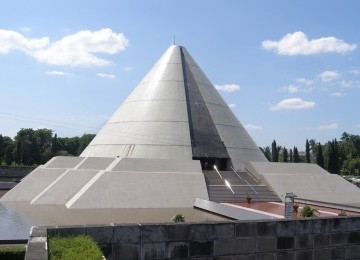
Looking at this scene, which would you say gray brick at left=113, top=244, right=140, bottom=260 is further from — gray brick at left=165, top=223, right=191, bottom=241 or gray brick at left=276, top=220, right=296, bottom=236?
gray brick at left=276, top=220, right=296, bottom=236

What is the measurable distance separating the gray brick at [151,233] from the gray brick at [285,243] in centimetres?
178

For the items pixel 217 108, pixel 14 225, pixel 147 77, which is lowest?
pixel 14 225

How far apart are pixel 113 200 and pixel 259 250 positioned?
1144cm

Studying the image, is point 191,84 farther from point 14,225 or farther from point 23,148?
point 23,148

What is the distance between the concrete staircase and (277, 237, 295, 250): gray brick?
11.7 m

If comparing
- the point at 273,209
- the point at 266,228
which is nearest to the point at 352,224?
the point at 266,228

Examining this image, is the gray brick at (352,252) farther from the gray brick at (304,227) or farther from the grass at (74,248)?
the grass at (74,248)

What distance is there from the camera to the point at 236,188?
1953cm

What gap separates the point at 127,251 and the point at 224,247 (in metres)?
1.31

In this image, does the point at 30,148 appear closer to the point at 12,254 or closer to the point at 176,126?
the point at 176,126

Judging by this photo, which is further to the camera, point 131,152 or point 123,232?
point 131,152

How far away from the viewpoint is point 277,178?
20.5 metres

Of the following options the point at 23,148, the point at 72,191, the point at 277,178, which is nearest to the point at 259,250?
the point at 72,191

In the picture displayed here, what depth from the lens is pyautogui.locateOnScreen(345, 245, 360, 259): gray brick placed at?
6692 mm
